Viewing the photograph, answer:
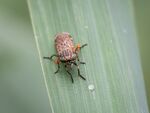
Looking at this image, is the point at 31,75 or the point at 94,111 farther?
the point at 31,75

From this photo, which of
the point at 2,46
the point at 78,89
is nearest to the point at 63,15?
the point at 78,89

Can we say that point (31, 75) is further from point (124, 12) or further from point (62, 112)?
point (124, 12)

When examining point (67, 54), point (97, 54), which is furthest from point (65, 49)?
point (97, 54)

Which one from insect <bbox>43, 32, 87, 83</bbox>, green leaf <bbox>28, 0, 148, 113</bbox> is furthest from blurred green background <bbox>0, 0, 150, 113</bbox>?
green leaf <bbox>28, 0, 148, 113</bbox>

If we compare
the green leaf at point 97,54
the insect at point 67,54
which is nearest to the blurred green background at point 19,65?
the insect at point 67,54

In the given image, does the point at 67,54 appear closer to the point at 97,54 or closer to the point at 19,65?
the point at 97,54

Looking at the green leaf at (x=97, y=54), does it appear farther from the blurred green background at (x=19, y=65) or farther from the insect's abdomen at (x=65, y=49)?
the blurred green background at (x=19, y=65)

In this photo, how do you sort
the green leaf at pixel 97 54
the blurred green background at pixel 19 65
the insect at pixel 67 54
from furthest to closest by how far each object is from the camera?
the blurred green background at pixel 19 65 < the insect at pixel 67 54 < the green leaf at pixel 97 54
